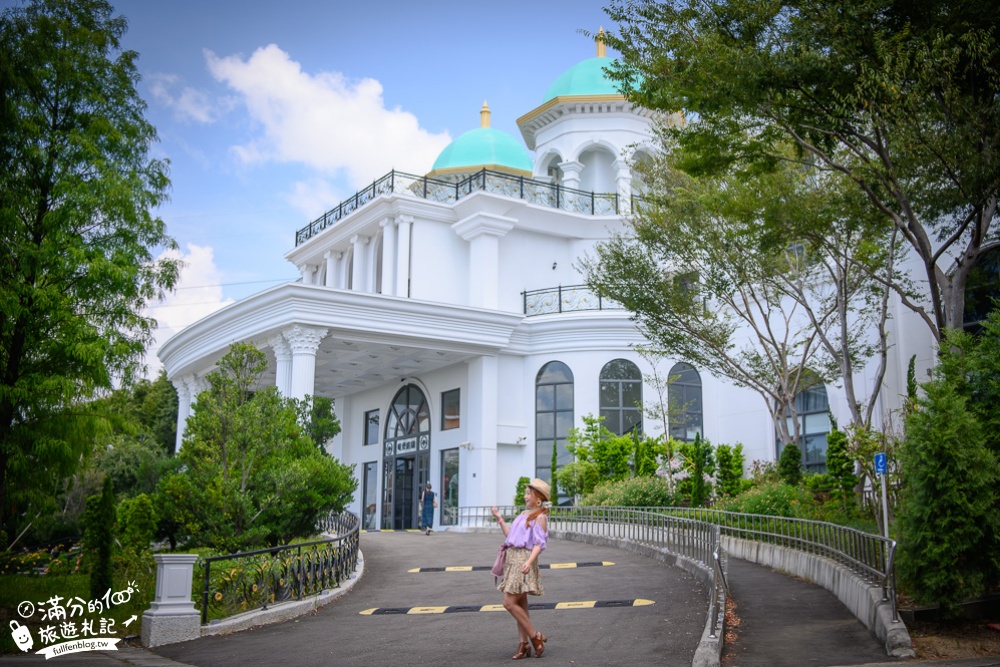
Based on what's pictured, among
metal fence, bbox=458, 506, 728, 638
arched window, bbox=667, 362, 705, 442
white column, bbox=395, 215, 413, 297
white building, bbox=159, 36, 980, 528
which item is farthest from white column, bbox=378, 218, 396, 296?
arched window, bbox=667, 362, 705, 442

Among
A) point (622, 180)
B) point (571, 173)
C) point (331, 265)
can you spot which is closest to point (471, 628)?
point (571, 173)

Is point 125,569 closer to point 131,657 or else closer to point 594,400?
point 131,657

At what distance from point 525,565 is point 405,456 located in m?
24.9

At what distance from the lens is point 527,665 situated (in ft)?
29.2

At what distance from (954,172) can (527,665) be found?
851 cm


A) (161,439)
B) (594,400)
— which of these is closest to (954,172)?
(594,400)

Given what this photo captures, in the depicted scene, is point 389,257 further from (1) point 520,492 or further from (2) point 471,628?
(2) point 471,628

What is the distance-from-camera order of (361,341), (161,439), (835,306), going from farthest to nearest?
(161,439), (361,341), (835,306)

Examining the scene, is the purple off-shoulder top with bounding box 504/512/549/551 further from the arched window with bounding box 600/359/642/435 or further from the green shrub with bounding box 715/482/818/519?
A: the arched window with bounding box 600/359/642/435

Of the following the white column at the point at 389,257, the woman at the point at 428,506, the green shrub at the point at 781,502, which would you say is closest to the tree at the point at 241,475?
the green shrub at the point at 781,502

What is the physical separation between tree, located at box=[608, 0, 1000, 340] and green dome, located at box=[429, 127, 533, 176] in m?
25.3

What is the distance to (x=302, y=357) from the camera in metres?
25.9

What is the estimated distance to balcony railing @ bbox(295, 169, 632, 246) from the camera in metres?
33.1

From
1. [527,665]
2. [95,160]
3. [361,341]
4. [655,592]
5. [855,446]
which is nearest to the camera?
[527,665]
